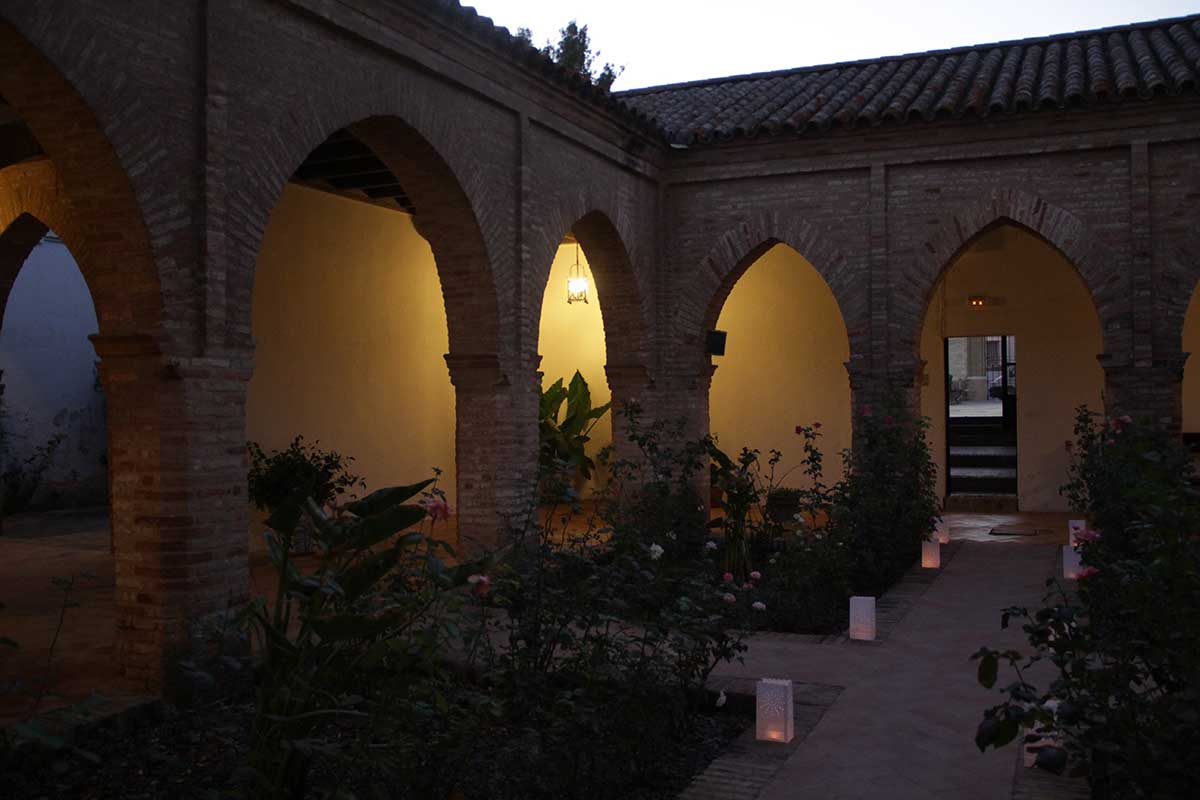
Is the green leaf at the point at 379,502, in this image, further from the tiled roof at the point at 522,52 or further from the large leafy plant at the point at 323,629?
the tiled roof at the point at 522,52

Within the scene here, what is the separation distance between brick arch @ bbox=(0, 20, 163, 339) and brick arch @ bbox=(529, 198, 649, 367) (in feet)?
20.4

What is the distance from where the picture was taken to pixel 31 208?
1111 cm

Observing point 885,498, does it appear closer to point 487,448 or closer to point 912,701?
point 487,448

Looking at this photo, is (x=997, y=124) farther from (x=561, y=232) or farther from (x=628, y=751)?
(x=628, y=751)

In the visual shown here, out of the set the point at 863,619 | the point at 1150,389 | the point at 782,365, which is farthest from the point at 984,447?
the point at 863,619

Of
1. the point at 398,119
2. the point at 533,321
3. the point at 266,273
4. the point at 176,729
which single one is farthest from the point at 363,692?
the point at 266,273

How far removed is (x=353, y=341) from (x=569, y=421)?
13.6ft

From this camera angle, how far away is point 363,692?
4957mm

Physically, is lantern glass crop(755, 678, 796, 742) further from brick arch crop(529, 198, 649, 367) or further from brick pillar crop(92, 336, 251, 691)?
brick arch crop(529, 198, 649, 367)

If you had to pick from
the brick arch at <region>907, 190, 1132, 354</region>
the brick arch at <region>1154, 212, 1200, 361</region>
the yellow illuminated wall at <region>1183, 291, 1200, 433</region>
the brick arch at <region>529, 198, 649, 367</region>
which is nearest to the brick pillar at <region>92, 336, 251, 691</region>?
the brick arch at <region>529, 198, 649, 367</region>

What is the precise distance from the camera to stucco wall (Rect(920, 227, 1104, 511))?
1562cm

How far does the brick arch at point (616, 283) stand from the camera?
12898 millimetres

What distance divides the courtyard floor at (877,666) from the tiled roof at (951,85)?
4.95m

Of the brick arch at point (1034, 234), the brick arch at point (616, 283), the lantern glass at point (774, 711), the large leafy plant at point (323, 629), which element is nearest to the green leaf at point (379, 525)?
the large leafy plant at point (323, 629)
